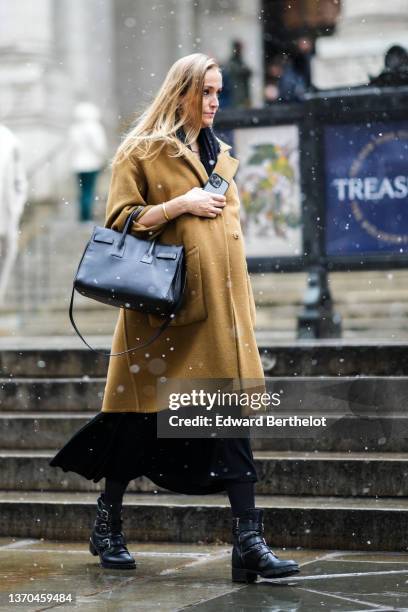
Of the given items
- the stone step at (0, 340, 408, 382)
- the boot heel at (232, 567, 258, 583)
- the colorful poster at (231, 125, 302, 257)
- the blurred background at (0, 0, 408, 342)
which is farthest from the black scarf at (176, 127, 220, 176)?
the colorful poster at (231, 125, 302, 257)

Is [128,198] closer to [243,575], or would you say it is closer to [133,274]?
[133,274]

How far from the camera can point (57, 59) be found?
77.4 feet

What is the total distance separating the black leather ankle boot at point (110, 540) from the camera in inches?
208

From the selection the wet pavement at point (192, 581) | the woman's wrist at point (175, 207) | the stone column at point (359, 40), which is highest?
the stone column at point (359, 40)

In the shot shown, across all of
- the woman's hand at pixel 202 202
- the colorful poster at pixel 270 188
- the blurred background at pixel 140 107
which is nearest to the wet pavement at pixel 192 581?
the woman's hand at pixel 202 202

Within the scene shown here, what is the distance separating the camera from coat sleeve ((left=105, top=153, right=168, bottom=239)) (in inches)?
200

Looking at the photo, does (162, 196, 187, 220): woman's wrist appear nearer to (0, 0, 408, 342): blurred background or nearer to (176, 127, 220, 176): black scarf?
(176, 127, 220, 176): black scarf

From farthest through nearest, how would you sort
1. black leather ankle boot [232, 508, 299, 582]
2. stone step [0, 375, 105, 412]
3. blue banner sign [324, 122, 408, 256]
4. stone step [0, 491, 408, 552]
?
1. blue banner sign [324, 122, 408, 256]
2. stone step [0, 375, 105, 412]
3. stone step [0, 491, 408, 552]
4. black leather ankle boot [232, 508, 299, 582]

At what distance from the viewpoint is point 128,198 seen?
514 cm

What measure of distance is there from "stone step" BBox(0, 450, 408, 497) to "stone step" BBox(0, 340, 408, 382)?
680 millimetres

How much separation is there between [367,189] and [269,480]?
2.90 m

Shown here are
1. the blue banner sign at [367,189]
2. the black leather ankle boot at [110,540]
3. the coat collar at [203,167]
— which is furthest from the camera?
the blue banner sign at [367,189]

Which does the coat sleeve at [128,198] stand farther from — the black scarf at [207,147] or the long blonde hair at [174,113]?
the black scarf at [207,147]

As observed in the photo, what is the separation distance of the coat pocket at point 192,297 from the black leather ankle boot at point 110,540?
2.67 feet
